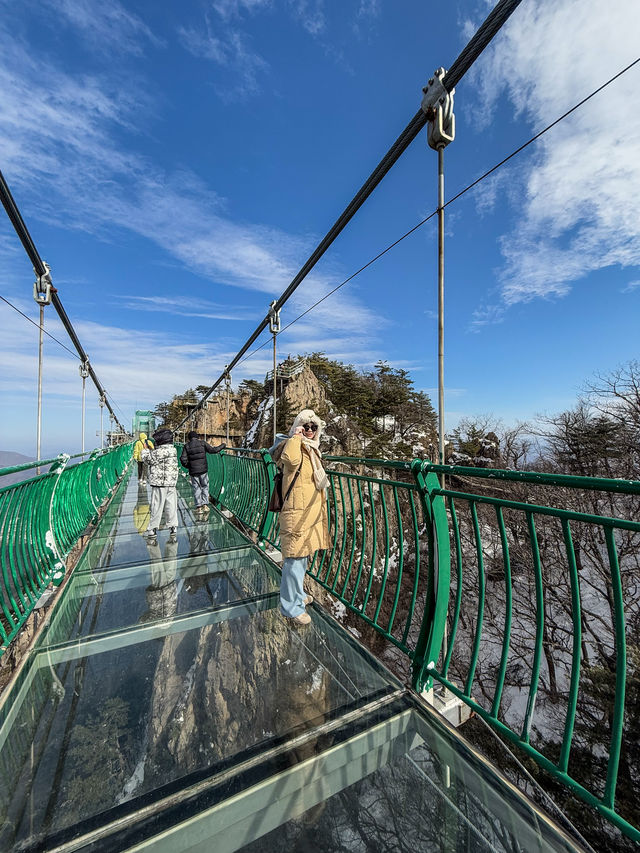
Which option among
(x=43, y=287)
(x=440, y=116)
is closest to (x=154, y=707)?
(x=440, y=116)

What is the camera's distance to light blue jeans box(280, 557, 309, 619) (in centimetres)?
296

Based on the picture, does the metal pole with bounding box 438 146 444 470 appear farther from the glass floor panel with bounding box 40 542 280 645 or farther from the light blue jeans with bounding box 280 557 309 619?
the glass floor panel with bounding box 40 542 280 645

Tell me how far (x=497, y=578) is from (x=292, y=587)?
792 inches

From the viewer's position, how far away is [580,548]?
13562 millimetres

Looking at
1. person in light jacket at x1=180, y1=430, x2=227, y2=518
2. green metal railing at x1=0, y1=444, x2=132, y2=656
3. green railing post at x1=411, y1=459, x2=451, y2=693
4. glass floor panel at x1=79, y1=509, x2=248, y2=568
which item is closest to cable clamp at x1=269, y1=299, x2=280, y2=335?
person in light jacket at x1=180, y1=430, x2=227, y2=518

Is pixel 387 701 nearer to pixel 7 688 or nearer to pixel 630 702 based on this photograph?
pixel 7 688

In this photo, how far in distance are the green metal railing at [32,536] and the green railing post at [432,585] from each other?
99.0 inches

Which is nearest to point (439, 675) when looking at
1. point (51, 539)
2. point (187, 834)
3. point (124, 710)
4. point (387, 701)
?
point (387, 701)

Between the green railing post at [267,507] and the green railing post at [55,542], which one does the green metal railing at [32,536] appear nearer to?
the green railing post at [55,542]

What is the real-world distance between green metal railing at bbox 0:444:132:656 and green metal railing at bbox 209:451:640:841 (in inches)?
86.9

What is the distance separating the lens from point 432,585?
223 cm

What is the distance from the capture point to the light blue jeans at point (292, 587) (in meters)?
2.96

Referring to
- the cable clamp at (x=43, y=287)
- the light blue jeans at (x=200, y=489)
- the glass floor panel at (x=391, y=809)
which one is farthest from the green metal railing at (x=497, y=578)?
the cable clamp at (x=43, y=287)

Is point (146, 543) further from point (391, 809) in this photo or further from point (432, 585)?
point (391, 809)
